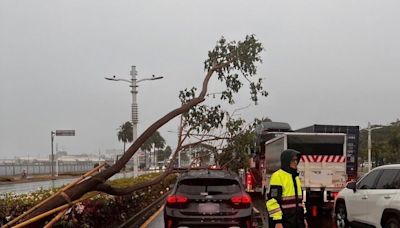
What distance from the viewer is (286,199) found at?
22.5 feet

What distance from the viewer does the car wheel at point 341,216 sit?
12.3 m

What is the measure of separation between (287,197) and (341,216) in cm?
639

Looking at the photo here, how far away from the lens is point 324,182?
16.7 metres

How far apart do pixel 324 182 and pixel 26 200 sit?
10230mm

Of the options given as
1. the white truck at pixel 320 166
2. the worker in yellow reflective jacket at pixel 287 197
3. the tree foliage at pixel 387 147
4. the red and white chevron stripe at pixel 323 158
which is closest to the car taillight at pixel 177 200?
the worker in yellow reflective jacket at pixel 287 197

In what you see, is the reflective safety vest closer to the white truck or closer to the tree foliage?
the white truck

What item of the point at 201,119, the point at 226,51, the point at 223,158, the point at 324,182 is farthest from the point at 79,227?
the point at 223,158

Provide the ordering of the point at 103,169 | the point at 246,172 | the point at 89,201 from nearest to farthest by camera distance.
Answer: the point at 103,169 → the point at 89,201 → the point at 246,172

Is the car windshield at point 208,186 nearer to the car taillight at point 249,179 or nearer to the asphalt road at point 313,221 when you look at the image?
the asphalt road at point 313,221

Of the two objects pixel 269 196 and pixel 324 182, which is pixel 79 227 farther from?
pixel 324 182

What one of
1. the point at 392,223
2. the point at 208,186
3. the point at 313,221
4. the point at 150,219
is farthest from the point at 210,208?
the point at 313,221

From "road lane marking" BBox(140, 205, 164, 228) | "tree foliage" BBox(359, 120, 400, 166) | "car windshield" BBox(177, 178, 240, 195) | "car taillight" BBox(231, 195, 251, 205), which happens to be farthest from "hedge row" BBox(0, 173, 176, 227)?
"tree foliage" BBox(359, 120, 400, 166)

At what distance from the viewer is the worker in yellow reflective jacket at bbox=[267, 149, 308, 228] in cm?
680

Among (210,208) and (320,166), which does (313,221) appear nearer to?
(320,166)
